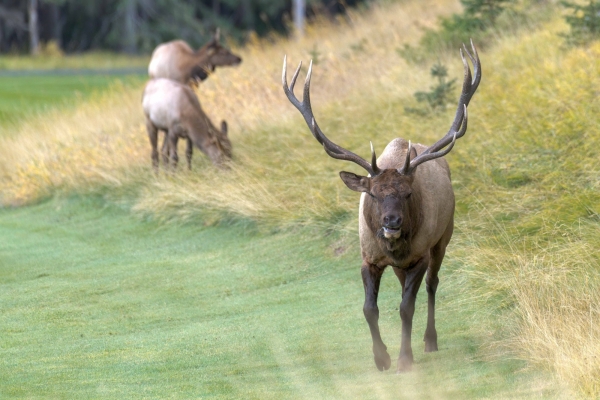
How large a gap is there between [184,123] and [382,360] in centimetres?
835

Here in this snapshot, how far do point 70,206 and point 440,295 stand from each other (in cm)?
804

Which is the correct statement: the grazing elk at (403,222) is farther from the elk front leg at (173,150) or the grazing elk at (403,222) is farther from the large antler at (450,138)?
the elk front leg at (173,150)

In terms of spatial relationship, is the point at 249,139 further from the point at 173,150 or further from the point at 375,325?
the point at 375,325

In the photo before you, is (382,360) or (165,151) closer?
(382,360)

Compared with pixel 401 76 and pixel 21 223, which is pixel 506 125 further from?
pixel 21 223

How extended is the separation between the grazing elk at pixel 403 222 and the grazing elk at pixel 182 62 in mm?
11517

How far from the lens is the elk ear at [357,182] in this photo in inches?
304

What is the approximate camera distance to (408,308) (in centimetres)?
785

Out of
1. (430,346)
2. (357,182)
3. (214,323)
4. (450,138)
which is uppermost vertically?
(450,138)

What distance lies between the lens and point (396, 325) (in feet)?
29.9

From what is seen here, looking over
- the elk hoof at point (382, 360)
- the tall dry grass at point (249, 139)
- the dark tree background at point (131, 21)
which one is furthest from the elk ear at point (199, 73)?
the dark tree background at point (131, 21)

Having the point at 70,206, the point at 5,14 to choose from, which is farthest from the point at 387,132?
the point at 5,14

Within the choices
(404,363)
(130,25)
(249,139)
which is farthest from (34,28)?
(404,363)

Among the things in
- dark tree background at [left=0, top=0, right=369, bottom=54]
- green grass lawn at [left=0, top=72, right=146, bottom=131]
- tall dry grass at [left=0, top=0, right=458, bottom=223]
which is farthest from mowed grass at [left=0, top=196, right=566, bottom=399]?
dark tree background at [left=0, top=0, right=369, bottom=54]
